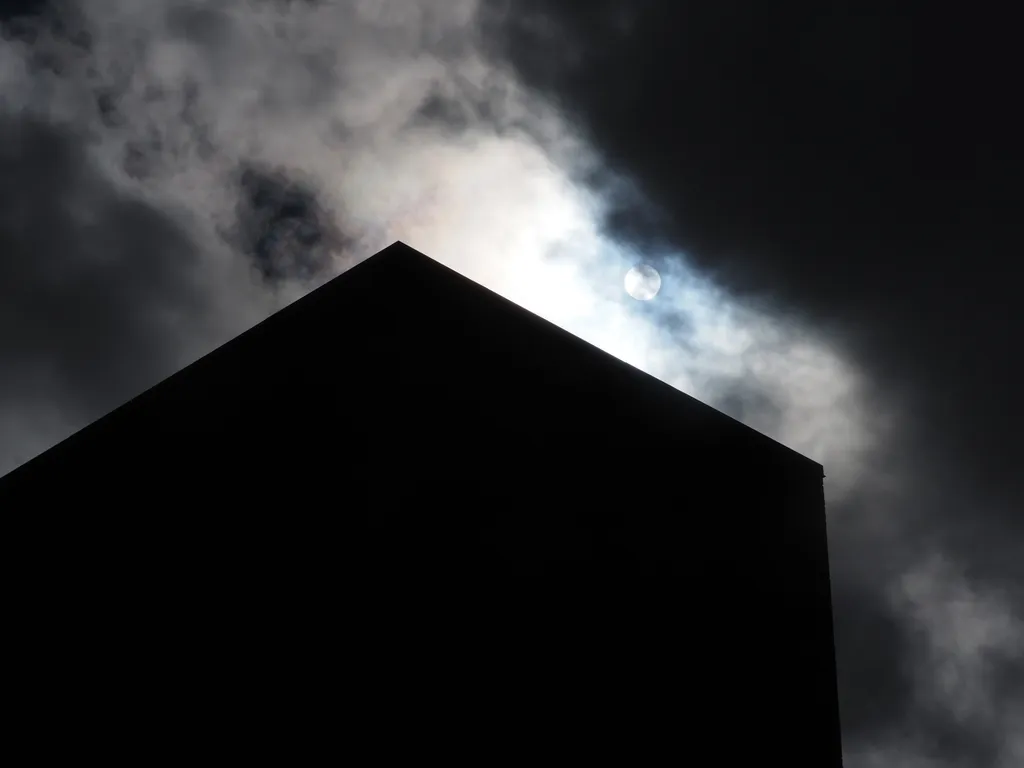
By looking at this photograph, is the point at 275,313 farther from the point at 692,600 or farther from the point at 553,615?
the point at 692,600

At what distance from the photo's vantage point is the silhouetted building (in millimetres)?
5746

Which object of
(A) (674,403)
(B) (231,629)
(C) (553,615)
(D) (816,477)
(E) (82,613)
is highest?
(D) (816,477)

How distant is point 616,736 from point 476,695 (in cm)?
137

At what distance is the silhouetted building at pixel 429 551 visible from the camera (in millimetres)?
5746

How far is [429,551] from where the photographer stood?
6379 mm

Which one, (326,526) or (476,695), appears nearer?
(476,695)

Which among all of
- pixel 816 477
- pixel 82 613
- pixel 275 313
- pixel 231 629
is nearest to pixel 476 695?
pixel 231 629

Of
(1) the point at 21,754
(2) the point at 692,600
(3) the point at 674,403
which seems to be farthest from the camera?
(3) the point at 674,403

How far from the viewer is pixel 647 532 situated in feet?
23.7

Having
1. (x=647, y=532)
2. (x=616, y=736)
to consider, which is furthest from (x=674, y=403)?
(x=616, y=736)

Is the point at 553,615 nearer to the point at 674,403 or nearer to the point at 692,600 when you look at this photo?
the point at 692,600

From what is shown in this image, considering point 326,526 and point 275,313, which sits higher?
point 275,313

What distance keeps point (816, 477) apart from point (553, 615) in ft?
13.4

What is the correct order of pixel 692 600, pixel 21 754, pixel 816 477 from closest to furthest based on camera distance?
pixel 21 754, pixel 692 600, pixel 816 477
